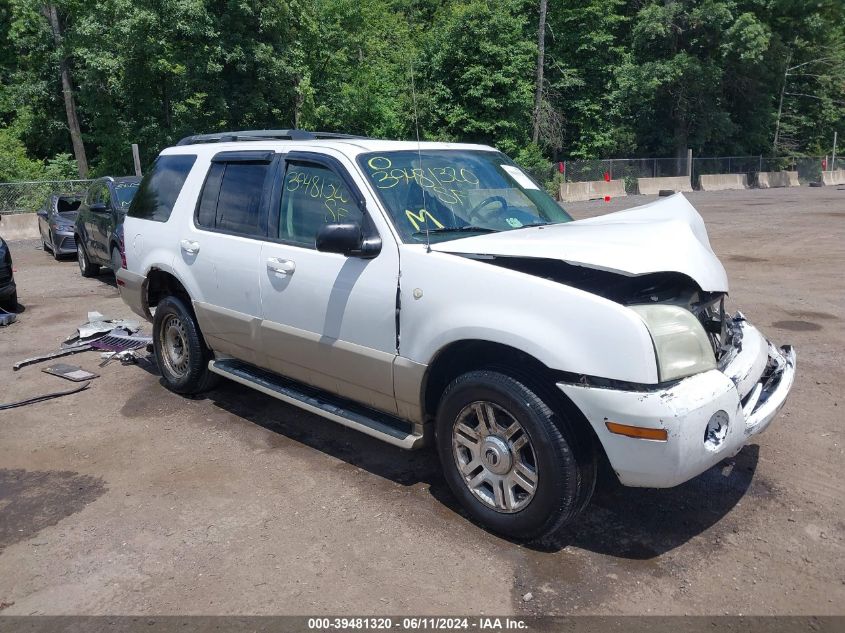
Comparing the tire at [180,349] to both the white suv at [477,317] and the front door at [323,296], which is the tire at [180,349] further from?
the front door at [323,296]

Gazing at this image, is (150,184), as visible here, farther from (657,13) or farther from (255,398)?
(657,13)

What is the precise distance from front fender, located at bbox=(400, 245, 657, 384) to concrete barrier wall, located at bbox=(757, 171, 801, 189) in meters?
47.1

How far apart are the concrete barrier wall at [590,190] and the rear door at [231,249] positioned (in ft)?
92.7

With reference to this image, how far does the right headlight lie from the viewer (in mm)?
3260

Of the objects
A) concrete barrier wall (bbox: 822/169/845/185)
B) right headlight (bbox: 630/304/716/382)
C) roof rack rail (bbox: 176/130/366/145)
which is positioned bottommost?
concrete barrier wall (bbox: 822/169/845/185)

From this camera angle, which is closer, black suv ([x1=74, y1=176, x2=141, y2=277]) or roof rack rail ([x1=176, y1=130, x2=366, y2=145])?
roof rack rail ([x1=176, y1=130, x2=366, y2=145])

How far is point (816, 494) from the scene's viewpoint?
415 cm

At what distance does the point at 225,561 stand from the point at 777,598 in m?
2.64

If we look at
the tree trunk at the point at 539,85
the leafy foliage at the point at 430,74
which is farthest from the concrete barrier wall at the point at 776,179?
the tree trunk at the point at 539,85

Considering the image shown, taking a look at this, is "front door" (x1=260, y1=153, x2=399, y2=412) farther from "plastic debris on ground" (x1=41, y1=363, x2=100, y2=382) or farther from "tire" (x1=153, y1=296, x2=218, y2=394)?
"plastic debris on ground" (x1=41, y1=363, x2=100, y2=382)

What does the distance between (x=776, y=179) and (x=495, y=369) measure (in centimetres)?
4963

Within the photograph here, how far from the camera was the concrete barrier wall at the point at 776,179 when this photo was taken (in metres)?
45.7

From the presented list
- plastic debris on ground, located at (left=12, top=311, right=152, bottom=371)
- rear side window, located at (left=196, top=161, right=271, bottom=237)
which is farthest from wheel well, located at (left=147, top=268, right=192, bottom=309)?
plastic debris on ground, located at (left=12, top=311, right=152, bottom=371)

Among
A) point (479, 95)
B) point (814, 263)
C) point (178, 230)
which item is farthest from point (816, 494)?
point (479, 95)
